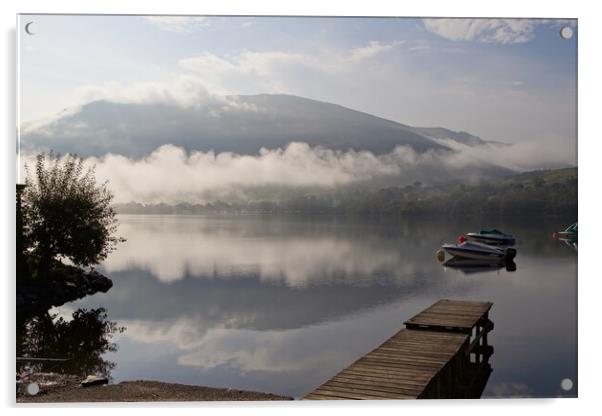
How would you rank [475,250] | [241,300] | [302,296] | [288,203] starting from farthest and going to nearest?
[475,250] → [302,296] → [288,203] → [241,300]

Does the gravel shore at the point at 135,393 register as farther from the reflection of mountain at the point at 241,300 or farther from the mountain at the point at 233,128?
the mountain at the point at 233,128

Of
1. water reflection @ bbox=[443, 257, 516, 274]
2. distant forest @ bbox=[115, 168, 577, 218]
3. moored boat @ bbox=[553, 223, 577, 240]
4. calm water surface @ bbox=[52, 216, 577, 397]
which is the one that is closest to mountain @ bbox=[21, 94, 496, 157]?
distant forest @ bbox=[115, 168, 577, 218]

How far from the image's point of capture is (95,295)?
264 inches

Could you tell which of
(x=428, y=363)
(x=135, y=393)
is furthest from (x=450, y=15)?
(x=135, y=393)

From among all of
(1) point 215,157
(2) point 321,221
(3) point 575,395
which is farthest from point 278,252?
(3) point 575,395

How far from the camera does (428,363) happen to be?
5.81 metres

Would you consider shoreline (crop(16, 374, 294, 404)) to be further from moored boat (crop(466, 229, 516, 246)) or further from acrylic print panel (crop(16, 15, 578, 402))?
moored boat (crop(466, 229, 516, 246))

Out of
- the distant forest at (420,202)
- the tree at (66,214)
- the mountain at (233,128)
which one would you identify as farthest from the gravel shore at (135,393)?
the mountain at (233,128)

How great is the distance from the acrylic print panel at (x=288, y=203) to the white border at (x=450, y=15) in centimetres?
11

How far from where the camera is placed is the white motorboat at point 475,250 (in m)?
7.21

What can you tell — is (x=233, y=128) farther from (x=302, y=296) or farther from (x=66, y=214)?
(x=66, y=214)

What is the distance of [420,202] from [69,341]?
3927mm

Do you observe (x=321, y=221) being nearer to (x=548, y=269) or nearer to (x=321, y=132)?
(x=321, y=132)

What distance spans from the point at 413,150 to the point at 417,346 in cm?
208
